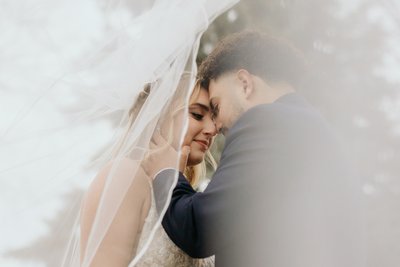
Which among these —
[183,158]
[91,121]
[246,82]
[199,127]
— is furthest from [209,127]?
[91,121]

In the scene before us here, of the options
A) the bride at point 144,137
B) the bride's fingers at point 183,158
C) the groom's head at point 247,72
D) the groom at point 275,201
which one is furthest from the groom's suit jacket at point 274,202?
the bride's fingers at point 183,158

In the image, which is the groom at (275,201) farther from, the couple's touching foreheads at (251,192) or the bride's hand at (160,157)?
the bride's hand at (160,157)

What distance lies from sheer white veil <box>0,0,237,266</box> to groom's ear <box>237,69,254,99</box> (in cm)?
32

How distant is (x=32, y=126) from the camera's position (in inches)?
89.4

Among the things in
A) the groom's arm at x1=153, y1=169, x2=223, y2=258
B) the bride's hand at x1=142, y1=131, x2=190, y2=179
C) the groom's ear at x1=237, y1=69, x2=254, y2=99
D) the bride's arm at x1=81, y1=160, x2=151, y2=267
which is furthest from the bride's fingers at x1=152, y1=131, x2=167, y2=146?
the groom's ear at x1=237, y1=69, x2=254, y2=99

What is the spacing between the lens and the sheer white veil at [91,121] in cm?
208

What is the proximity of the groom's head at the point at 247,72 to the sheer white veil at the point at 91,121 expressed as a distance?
286 millimetres

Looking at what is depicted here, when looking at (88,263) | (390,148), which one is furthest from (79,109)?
(390,148)

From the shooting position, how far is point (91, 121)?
90.9 inches

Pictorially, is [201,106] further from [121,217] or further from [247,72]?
[121,217]

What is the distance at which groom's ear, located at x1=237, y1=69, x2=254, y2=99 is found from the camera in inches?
93.3

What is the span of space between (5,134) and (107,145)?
385mm

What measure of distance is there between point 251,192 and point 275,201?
80 millimetres

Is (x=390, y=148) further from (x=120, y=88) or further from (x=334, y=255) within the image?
(x=120, y=88)
